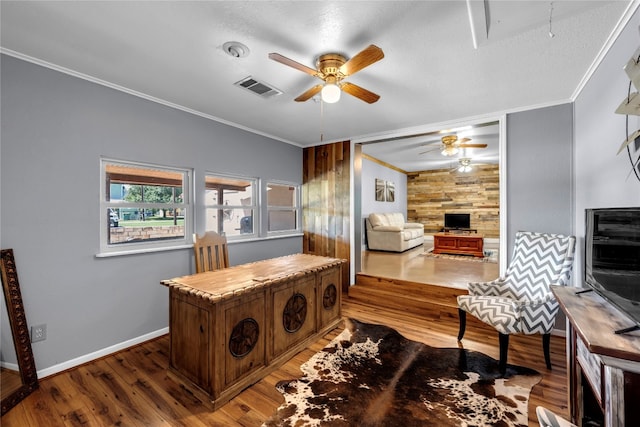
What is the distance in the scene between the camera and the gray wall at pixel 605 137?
5.40 ft

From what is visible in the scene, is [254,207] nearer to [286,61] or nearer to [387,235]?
[286,61]

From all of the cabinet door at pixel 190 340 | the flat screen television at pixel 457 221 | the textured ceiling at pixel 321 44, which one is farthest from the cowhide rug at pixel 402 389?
the flat screen television at pixel 457 221

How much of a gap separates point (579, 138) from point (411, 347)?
8.62 ft

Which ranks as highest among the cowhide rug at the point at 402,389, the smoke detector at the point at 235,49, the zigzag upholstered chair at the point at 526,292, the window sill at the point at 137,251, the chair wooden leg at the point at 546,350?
the smoke detector at the point at 235,49

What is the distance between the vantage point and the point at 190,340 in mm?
1928

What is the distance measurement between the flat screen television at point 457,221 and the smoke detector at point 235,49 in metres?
7.12

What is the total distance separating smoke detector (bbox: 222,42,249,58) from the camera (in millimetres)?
1876

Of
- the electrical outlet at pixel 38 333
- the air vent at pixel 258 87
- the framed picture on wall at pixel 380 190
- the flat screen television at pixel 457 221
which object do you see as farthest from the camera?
the framed picture on wall at pixel 380 190

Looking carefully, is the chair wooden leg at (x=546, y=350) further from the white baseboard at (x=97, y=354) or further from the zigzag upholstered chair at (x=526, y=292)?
the white baseboard at (x=97, y=354)

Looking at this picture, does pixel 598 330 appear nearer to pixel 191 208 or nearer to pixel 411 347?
pixel 411 347

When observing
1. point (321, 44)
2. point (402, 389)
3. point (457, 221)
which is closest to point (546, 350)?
point (402, 389)

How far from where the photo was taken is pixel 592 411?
1.41m

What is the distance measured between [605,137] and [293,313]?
2.85m

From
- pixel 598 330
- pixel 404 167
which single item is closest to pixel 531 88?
pixel 598 330
